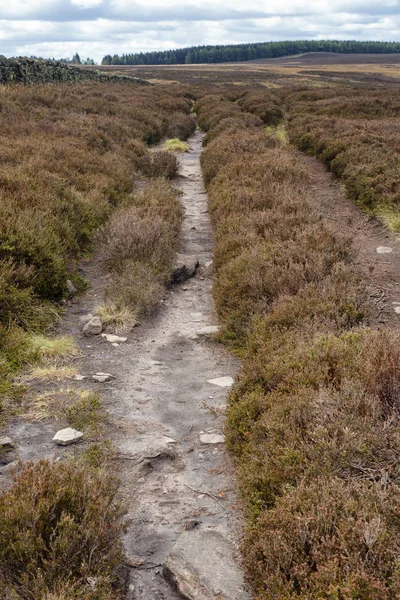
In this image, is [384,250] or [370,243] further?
[370,243]

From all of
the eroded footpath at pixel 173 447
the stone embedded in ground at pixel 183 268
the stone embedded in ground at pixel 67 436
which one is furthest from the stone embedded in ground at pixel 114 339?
the stone embedded in ground at pixel 183 268

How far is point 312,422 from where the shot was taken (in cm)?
385

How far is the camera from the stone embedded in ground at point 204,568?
3105 mm

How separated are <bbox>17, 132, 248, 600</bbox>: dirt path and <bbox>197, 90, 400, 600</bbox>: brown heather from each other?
0.90 feet

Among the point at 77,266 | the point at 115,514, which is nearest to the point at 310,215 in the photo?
the point at 77,266

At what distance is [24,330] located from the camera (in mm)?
6668

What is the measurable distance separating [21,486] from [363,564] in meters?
2.15

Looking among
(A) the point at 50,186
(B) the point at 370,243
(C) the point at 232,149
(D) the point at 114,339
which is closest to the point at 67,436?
(D) the point at 114,339

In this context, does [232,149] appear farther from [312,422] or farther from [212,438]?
[312,422]

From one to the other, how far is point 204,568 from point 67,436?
1889mm

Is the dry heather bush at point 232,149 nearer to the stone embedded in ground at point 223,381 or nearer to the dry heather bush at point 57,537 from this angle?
the stone embedded in ground at point 223,381

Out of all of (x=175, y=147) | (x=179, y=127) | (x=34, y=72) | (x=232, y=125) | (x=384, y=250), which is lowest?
(x=384, y=250)

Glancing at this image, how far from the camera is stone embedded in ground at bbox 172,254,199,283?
9602 millimetres

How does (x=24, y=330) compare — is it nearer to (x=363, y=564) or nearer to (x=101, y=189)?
(x=363, y=564)
